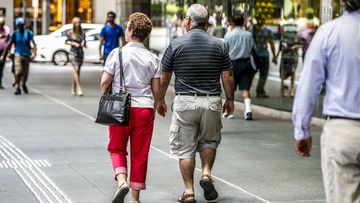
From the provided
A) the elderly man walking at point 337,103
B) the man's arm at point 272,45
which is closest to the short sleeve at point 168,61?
the elderly man walking at point 337,103

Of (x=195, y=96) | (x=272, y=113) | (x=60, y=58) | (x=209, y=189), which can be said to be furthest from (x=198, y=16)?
(x=60, y=58)

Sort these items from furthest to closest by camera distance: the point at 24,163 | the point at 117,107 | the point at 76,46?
the point at 76,46
the point at 24,163
the point at 117,107

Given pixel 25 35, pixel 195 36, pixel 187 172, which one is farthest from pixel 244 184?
pixel 25 35

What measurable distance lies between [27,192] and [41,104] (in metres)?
9.36

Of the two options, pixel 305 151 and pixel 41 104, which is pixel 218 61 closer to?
pixel 305 151

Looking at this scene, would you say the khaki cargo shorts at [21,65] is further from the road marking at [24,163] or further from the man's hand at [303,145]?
the man's hand at [303,145]

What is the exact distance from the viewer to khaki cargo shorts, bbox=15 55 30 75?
66.2 feet

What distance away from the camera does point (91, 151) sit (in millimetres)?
11430

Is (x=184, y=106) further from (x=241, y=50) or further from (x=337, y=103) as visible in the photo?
(x=241, y=50)

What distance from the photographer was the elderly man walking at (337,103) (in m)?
4.96

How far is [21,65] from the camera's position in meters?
20.3

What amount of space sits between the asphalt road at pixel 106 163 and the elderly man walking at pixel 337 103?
3.28m

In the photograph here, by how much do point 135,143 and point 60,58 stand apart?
25.7 metres

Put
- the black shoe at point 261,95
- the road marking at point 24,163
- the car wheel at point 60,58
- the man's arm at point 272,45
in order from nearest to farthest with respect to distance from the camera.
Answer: the road marking at point 24,163 → the man's arm at point 272,45 → the black shoe at point 261,95 → the car wheel at point 60,58
